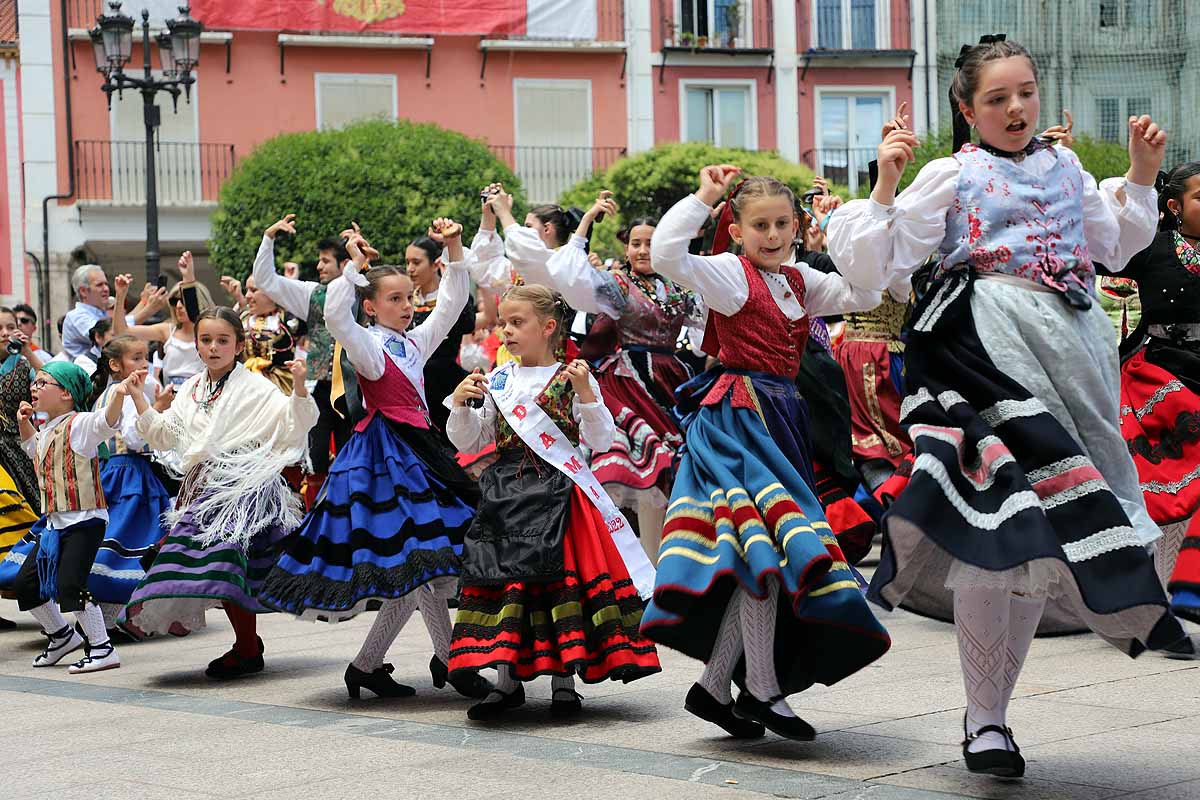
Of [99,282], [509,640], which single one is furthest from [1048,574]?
[99,282]

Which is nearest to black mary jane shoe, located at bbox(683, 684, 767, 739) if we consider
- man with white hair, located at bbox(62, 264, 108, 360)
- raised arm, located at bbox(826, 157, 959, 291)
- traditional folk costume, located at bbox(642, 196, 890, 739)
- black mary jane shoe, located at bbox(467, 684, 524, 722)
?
traditional folk costume, located at bbox(642, 196, 890, 739)

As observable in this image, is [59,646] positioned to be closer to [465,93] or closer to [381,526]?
[381,526]

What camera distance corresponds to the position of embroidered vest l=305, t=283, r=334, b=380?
10.0 metres

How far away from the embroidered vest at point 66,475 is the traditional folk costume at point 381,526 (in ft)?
6.10

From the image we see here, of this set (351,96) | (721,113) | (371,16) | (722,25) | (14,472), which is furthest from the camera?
(721,113)

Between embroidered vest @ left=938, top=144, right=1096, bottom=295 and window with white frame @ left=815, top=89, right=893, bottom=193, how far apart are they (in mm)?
25882

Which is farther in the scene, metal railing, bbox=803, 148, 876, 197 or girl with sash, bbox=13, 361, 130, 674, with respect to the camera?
metal railing, bbox=803, 148, 876, 197

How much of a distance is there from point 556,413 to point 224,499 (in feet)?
5.93

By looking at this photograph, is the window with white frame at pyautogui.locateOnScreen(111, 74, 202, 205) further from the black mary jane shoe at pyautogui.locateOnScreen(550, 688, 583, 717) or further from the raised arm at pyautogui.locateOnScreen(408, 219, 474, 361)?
the black mary jane shoe at pyautogui.locateOnScreen(550, 688, 583, 717)

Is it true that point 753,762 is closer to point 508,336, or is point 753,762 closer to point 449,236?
point 508,336

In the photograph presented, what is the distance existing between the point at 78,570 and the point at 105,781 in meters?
2.94

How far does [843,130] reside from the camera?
99.6 ft

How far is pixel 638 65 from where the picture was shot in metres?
29.5

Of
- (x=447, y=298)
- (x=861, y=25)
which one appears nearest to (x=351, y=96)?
(x=861, y=25)
